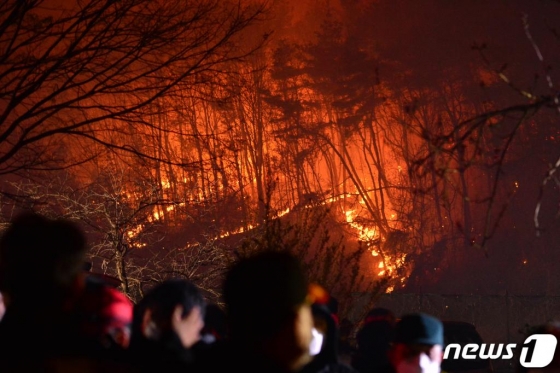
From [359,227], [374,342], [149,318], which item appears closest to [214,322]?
[374,342]

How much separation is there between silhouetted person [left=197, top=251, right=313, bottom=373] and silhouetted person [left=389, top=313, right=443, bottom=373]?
237cm

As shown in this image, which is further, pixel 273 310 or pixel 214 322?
pixel 214 322

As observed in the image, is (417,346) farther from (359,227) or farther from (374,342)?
(359,227)

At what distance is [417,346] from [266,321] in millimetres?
2459

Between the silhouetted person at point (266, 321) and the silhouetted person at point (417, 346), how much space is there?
7.79ft

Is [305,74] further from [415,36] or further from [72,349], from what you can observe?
[72,349]

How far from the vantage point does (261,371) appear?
231 centimetres

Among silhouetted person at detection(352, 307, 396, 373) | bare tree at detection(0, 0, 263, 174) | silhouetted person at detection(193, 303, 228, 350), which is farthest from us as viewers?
bare tree at detection(0, 0, 263, 174)

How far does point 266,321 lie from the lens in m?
2.35

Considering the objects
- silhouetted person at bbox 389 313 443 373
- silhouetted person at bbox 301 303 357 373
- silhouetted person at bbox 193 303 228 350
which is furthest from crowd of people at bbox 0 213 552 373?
silhouetted person at bbox 193 303 228 350

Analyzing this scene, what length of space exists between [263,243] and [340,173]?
48053mm

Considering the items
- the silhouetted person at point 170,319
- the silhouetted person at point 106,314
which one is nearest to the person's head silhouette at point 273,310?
the silhouetted person at point 170,319

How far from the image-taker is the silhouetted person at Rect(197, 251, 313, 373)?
2320 mm

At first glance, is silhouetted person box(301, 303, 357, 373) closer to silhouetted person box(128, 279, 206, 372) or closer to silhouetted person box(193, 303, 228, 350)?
silhouetted person box(128, 279, 206, 372)
